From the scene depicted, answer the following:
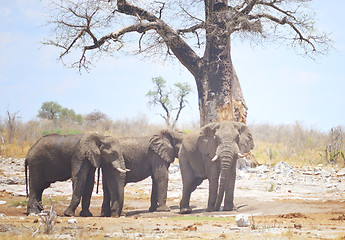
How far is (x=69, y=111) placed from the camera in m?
49.4

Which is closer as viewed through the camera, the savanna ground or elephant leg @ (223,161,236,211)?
the savanna ground

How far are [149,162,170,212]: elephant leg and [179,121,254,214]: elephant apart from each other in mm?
415

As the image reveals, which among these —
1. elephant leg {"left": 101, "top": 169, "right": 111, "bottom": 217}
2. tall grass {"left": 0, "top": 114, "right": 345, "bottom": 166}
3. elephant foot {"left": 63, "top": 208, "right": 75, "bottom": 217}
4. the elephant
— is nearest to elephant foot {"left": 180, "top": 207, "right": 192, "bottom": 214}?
the elephant

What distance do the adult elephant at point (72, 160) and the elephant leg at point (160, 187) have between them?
3.05 feet

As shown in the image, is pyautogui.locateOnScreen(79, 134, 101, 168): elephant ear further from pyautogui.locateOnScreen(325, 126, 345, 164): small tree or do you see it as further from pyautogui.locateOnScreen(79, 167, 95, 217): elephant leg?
pyautogui.locateOnScreen(325, 126, 345, 164): small tree

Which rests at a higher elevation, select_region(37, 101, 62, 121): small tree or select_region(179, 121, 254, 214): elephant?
select_region(37, 101, 62, 121): small tree

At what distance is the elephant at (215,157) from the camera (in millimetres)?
10688

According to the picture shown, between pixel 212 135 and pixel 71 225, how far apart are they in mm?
4223

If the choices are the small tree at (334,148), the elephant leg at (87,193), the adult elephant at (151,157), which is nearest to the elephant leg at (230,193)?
the adult elephant at (151,157)

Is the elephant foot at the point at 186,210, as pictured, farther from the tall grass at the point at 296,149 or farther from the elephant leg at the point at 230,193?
the tall grass at the point at 296,149

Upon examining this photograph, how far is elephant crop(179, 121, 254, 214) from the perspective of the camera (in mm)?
10688

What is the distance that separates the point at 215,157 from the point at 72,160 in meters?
3.02

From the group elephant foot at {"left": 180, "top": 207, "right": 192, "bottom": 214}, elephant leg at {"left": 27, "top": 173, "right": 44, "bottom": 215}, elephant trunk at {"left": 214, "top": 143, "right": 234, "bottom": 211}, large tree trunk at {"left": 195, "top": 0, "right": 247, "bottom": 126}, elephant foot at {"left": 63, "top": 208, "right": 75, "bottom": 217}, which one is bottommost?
elephant foot at {"left": 180, "top": 207, "right": 192, "bottom": 214}

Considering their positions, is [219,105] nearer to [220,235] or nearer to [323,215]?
[323,215]
